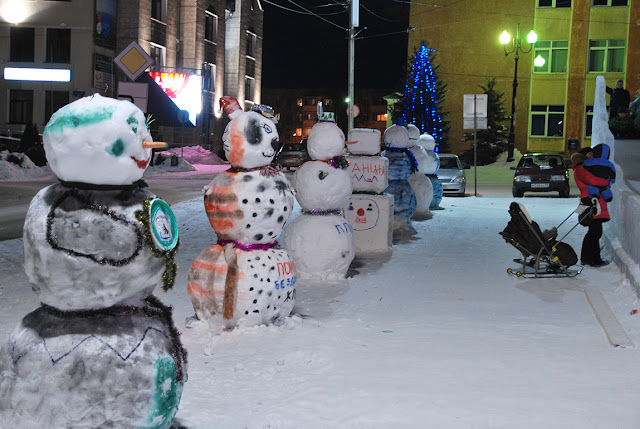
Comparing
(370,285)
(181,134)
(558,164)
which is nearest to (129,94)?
(370,285)

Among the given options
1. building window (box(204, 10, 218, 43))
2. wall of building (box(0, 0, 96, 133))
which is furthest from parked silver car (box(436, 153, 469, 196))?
building window (box(204, 10, 218, 43))

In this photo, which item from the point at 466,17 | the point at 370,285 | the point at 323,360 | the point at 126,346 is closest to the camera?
the point at 126,346

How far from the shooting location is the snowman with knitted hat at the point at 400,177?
44.5 feet

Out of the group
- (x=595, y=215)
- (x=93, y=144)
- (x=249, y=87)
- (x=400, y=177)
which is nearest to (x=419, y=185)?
(x=400, y=177)

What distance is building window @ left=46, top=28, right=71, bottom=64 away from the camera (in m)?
36.0

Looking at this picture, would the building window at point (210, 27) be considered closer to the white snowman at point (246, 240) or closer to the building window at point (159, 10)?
the building window at point (159, 10)

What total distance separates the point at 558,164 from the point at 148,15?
84.7 feet

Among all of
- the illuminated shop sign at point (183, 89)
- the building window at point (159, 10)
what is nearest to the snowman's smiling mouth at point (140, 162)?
the illuminated shop sign at point (183, 89)

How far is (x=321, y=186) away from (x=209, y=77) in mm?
39275

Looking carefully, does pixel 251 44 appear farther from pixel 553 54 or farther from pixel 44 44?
pixel 553 54

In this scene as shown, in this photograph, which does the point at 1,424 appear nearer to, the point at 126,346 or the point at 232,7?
the point at 126,346

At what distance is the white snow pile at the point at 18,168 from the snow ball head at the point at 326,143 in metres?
17.5

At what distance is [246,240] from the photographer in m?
6.52

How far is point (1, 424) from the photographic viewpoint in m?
3.37
